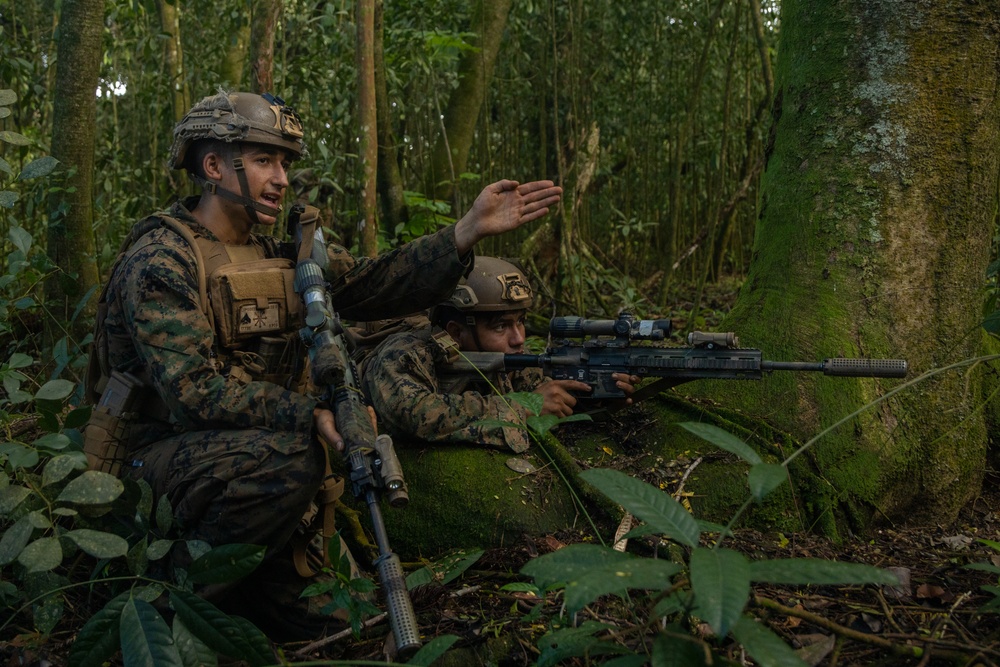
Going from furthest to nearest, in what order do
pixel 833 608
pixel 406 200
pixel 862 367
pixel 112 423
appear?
pixel 406 200 < pixel 112 423 < pixel 862 367 < pixel 833 608

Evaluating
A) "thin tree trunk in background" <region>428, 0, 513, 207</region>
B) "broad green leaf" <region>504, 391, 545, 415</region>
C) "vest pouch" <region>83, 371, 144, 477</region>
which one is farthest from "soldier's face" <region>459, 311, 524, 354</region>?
"thin tree trunk in background" <region>428, 0, 513, 207</region>

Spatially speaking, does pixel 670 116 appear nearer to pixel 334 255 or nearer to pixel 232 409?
pixel 334 255

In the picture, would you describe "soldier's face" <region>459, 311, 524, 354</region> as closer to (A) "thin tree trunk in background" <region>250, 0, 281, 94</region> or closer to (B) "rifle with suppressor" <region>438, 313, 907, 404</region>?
(B) "rifle with suppressor" <region>438, 313, 907, 404</region>

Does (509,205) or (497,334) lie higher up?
(509,205)

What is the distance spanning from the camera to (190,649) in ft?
8.00

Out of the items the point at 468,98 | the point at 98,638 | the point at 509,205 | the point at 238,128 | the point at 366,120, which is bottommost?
the point at 98,638

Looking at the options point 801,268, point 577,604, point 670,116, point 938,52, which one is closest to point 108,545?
point 577,604

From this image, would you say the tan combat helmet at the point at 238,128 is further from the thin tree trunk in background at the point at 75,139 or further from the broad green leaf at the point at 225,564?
the broad green leaf at the point at 225,564

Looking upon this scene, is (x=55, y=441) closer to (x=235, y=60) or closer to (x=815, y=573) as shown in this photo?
(x=815, y=573)

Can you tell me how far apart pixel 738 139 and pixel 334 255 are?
689 centimetres

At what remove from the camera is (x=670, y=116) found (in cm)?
909

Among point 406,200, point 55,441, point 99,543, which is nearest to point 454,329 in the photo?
point 55,441

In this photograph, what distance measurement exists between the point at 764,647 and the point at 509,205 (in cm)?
225

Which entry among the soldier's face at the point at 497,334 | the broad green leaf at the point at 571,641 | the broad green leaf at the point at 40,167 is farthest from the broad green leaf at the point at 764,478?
the broad green leaf at the point at 40,167
